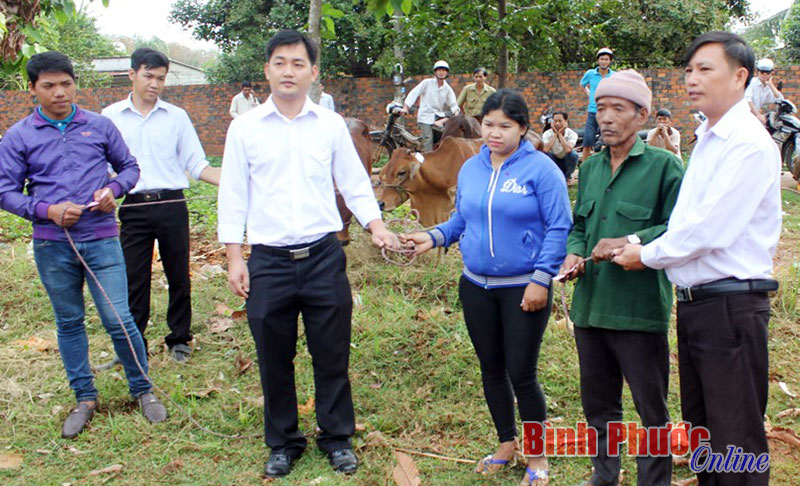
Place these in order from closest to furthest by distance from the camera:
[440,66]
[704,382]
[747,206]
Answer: [747,206]
[704,382]
[440,66]

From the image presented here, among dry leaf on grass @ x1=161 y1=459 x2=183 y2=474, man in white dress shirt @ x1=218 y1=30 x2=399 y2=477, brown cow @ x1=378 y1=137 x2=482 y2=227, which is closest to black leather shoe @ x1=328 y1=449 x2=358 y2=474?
man in white dress shirt @ x1=218 y1=30 x2=399 y2=477

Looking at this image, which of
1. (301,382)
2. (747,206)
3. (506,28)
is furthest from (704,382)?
(506,28)

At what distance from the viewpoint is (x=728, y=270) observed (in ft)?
7.96

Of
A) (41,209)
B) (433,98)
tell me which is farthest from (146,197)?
(433,98)

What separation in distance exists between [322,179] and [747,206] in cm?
180

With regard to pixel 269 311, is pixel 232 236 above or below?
above

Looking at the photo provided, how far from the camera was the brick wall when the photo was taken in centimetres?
1570

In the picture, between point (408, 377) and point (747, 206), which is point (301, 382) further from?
point (747, 206)

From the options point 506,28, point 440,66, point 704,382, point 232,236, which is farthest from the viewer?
point 440,66

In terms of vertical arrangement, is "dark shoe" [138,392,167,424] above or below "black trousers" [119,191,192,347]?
below

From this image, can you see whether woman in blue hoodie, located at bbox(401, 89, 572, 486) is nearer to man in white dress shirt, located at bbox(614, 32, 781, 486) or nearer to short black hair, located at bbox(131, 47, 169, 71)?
man in white dress shirt, located at bbox(614, 32, 781, 486)

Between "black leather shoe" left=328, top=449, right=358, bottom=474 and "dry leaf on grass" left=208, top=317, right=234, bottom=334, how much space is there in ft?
7.10

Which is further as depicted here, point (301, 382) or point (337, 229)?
point (301, 382)

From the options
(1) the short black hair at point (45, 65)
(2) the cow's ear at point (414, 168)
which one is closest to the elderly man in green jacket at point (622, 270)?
(1) the short black hair at point (45, 65)
